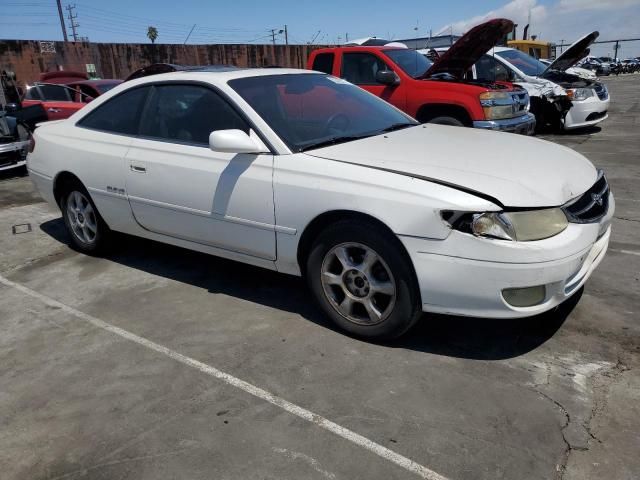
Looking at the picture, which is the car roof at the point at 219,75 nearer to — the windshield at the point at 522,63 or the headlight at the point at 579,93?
the windshield at the point at 522,63

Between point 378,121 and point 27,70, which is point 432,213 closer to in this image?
point 378,121

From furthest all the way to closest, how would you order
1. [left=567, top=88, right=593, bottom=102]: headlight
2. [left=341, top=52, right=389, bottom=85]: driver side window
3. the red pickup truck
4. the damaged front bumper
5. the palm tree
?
the palm tree < [left=567, top=88, right=593, bottom=102]: headlight < [left=341, top=52, right=389, bottom=85]: driver side window < the red pickup truck < the damaged front bumper

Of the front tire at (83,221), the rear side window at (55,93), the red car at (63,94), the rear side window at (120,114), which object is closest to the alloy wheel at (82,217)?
the front tire at (83,221)

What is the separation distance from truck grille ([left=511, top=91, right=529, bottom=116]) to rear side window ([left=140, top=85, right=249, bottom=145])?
5640 millimetres

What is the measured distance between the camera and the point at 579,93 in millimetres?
11062

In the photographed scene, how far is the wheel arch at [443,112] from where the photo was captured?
304 inches

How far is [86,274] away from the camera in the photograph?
4605 millimetres

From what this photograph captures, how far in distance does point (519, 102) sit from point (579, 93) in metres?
3.61

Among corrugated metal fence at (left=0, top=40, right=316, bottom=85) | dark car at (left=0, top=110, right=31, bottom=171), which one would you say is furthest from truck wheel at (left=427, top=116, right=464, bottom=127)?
corrugated metal fence at (left=0, top=40, right=316, bottom=85)

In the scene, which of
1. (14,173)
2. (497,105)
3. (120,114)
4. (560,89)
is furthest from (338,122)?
(560,89)

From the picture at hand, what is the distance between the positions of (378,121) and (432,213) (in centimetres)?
153

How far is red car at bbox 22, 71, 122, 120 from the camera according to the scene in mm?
10430

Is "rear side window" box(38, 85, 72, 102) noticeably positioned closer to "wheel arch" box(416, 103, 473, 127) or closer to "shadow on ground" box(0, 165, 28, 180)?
"shadow on ground" box(0, 165, 28, 180)

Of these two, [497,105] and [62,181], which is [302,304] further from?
[497,105]
